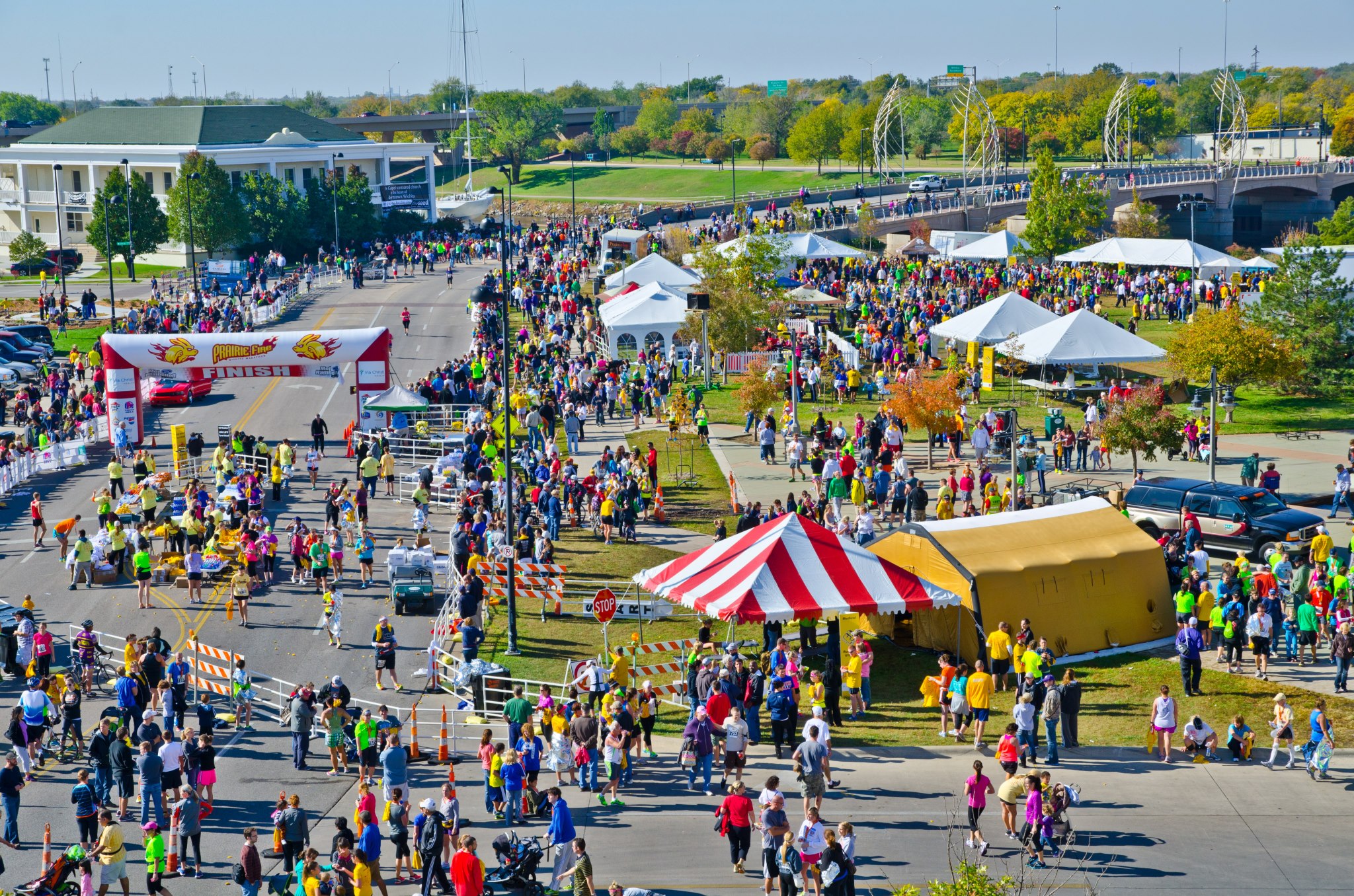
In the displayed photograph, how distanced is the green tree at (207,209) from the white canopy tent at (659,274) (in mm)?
31508

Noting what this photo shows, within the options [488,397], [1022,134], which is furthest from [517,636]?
[1022,134]

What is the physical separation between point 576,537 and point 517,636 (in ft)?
21.4

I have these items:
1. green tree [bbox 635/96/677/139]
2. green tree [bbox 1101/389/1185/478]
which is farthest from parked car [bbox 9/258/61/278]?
green tree [bbox 635/96/677/139]

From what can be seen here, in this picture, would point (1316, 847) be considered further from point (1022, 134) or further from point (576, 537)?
point (1022, 134)

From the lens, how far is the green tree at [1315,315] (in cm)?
4706

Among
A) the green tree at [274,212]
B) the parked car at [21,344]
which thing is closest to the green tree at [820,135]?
the green tree at [274,212]

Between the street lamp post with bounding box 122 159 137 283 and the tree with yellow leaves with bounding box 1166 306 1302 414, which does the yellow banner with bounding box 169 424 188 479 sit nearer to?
the tree with yellow leaves with bounding box 1166 306 1302 414

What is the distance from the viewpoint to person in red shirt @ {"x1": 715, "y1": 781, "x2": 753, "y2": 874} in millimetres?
15938

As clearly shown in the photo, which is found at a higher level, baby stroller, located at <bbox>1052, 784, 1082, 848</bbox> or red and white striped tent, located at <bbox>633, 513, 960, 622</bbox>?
red and white striped tent, located at <bbox>633, 513, 960, 622</bbox>

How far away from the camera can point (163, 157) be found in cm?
9100

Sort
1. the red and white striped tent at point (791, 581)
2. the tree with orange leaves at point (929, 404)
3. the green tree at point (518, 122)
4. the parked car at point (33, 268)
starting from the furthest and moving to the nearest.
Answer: the green tree at point (518, 122) → the parked car at point (33, 268) → the tree with orange leaves at point (929, 404) → the red and white striped tent at point (791, 581)

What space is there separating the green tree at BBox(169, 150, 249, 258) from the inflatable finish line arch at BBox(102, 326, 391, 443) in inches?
1603

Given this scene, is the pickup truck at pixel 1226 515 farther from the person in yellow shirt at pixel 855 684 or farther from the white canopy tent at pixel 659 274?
the white canopy tent at pixel 659 274

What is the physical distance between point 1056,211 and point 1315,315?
23.7m
